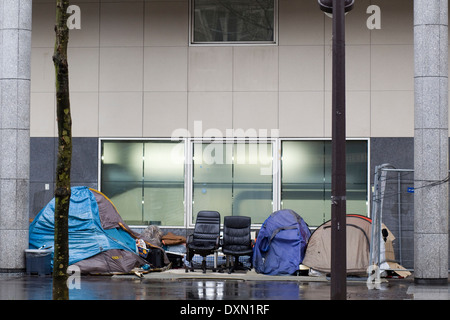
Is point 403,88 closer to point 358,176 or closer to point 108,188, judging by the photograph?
point 358,176

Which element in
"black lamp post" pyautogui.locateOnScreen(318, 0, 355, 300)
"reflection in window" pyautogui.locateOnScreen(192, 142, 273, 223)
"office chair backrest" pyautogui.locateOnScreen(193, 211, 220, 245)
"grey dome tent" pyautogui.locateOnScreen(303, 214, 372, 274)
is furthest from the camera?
"reflection in window" pyautogui.locateOnScreen(192, 142, 273, 223)

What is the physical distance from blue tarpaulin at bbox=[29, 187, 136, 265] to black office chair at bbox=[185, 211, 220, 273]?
1.36 metres

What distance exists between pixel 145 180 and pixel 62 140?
7.16m

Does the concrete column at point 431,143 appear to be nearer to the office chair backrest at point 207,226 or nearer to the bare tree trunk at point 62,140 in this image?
the office chair backrest at point 207,226

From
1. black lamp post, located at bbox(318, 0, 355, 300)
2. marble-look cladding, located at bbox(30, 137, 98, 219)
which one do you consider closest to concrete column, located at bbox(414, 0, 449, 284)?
black lamp post, located at bbox(318, 0, 355, 300)

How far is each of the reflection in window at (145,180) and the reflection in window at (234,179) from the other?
53cm

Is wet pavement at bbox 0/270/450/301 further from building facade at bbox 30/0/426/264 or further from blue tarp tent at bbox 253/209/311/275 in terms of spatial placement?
building facade at bbox 30/0/426/264

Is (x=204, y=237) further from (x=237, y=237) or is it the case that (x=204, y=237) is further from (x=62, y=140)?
(x=62, y=140)

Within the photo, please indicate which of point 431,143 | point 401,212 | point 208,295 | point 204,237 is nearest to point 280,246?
point 204,237

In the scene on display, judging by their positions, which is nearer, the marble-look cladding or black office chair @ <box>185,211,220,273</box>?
black office chair @ <box>185,211,220,273</box>

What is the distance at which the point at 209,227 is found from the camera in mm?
16531

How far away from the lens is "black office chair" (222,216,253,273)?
16.0 m

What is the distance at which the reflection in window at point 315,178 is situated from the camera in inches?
695
